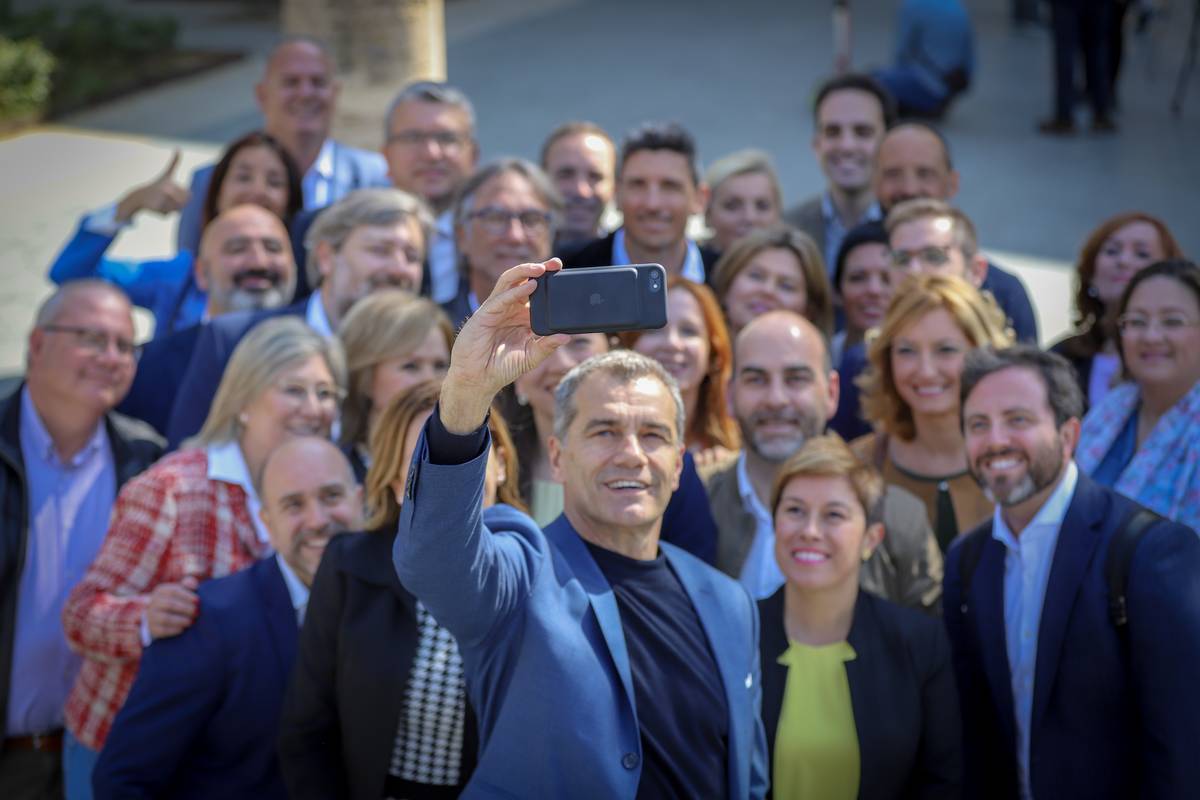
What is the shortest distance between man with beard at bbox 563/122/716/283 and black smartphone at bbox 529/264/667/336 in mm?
3106

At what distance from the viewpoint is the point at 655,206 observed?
20.0 feet

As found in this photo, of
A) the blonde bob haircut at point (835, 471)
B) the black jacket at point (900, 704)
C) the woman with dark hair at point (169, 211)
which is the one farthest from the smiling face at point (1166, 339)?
the woman with dark hair at point (169, 211)

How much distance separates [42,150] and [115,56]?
9.63 ft

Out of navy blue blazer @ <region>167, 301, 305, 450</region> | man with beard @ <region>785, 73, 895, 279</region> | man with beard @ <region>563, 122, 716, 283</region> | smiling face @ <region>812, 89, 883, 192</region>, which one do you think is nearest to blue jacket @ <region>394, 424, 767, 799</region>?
navy blue blazer @ <region>167, 301, 305, 450</region>

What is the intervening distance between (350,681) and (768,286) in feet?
8.19

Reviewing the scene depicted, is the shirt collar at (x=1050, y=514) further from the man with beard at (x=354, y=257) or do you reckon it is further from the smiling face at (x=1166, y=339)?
the man with beard at (x=354, y=257)

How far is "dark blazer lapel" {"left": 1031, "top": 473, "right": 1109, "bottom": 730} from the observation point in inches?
156

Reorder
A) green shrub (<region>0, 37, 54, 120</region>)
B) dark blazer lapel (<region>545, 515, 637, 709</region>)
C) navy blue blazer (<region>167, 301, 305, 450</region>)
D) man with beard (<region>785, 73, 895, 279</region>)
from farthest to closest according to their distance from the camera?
green shrub (<region>0, 37, 54, 120</region>)
man with beard (<region>785, 73, 895, 279</region>)
navy blue blazer (<region>167, 301, 305, 450</region>)
dark blazer lapel (<region>545, 515, 637, 709</region>)

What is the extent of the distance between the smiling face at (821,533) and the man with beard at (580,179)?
8.54ft

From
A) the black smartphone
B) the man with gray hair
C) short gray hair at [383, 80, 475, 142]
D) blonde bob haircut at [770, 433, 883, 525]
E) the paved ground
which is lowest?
blonde bob haircut at [770, 433, 883, 525]

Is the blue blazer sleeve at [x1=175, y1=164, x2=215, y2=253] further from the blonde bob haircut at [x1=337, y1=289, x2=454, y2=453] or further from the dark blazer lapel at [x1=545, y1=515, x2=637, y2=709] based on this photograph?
the dark blazer lapel at [x1=545, y1=515, x2=637, y2=709]

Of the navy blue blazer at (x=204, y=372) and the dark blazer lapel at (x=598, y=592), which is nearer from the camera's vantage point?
the dark blazer lapel at (x=598, y=592)

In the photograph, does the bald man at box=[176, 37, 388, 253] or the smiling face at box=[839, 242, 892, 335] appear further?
the bald man at box=[176, 37, 388, 253]

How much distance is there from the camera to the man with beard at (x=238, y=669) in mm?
3938
